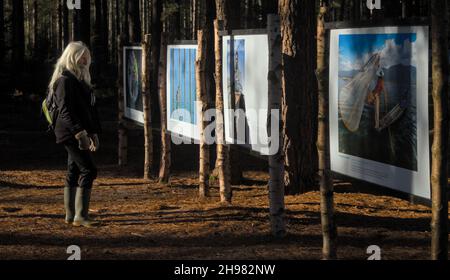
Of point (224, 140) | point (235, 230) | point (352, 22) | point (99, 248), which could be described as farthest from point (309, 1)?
point (99, 248)

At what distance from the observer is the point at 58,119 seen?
9805 millimetres

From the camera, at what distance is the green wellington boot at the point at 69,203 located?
10.1 m

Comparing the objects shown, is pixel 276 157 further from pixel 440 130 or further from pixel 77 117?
pixel 440 130

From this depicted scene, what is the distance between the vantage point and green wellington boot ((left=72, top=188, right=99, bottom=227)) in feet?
32.6

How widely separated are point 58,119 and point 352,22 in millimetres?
3603

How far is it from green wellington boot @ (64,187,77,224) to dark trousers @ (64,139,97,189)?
0.06 m

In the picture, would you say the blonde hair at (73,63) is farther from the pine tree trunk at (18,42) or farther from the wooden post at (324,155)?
the pine tree trunk at (18,42)

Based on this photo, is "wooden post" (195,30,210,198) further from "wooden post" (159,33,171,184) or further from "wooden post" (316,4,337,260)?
"wooden post" (316,4,337,260)

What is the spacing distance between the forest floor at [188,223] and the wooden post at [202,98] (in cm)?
31

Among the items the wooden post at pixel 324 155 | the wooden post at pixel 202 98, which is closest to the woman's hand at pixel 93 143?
the wooden post at pixel 202 98

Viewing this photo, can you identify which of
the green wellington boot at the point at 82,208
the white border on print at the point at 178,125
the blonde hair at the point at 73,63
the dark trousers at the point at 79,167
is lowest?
the green wellington boot at the point at 82,208

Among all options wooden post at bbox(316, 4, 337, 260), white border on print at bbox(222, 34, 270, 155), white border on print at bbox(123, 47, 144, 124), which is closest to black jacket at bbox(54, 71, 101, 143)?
white border on print at bbox(222, 34, 270, 155)

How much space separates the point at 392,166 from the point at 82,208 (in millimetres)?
3815

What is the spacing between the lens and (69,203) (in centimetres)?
1018
